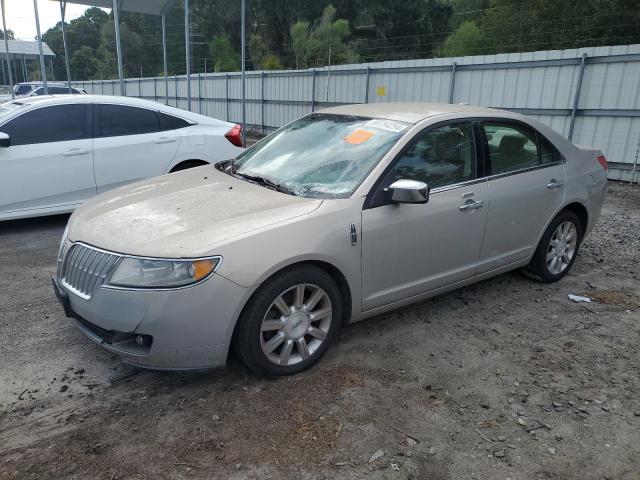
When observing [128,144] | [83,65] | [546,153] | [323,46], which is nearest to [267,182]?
[546,153]

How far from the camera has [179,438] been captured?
2723mm

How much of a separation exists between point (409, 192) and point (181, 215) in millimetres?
1422

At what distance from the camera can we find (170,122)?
700 centimetres

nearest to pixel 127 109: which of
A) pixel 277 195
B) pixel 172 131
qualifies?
pixel 172 131

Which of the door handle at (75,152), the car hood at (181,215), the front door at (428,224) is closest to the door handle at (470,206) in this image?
the front door at (428,224)

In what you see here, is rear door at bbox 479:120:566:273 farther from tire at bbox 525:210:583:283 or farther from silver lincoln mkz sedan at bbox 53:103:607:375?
tire at bbox 525:210:583:283

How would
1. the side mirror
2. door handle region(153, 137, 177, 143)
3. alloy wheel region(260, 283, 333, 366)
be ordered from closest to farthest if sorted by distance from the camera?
alloy wheel region(260, 283, 333, 366), the side mirror, door handle region(153, 137, 177, 143)

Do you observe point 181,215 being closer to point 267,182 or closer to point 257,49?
point 267,182

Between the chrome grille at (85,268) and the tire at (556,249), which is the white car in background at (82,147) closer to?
the chrome grille at (85,268)

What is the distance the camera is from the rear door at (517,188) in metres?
4.18

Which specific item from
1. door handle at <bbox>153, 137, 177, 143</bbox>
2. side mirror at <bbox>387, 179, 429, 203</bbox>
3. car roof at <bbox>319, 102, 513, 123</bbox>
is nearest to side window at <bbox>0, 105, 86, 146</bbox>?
door handle at <bbox>153, 137, 177, 143</bbox>

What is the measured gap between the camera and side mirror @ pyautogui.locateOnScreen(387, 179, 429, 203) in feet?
11.0

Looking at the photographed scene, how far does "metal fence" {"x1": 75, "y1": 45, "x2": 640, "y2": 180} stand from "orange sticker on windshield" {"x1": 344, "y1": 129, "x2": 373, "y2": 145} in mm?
8079

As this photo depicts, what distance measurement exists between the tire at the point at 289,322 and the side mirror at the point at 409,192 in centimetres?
67
